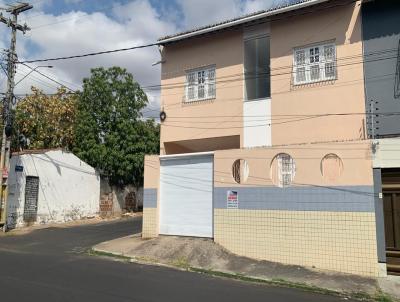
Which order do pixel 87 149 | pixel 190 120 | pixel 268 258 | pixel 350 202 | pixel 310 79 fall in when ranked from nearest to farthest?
pixel 350 202, pixel 268 258, pixel 310 79, pixel 190 120, pixel 87 149

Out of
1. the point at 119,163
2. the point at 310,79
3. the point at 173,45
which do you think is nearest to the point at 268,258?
the point at 310,79

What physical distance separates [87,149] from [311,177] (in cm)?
1789

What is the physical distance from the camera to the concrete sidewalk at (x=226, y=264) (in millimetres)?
10641

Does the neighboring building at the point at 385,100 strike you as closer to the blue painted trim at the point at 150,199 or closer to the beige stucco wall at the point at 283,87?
the beige stucco wall at the point at 283,87

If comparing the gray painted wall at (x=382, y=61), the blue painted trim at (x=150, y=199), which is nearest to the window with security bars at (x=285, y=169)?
the gray painted wall at (x=382, y=61)

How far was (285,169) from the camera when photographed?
13.5m

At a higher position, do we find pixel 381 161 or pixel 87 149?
pixel 87 149

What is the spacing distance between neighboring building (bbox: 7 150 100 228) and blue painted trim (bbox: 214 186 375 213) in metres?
12.1

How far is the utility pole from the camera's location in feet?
67.1

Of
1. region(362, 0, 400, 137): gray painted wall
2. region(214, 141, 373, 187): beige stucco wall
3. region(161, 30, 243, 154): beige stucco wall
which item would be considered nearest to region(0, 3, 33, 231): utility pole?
region(161, 30, 243, 154): beige stucco wall

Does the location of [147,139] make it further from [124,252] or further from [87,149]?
[124,252]

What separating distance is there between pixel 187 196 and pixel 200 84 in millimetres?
4334

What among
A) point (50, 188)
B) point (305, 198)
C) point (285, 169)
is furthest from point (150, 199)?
point (50, 188)

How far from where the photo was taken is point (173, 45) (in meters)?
17.8
